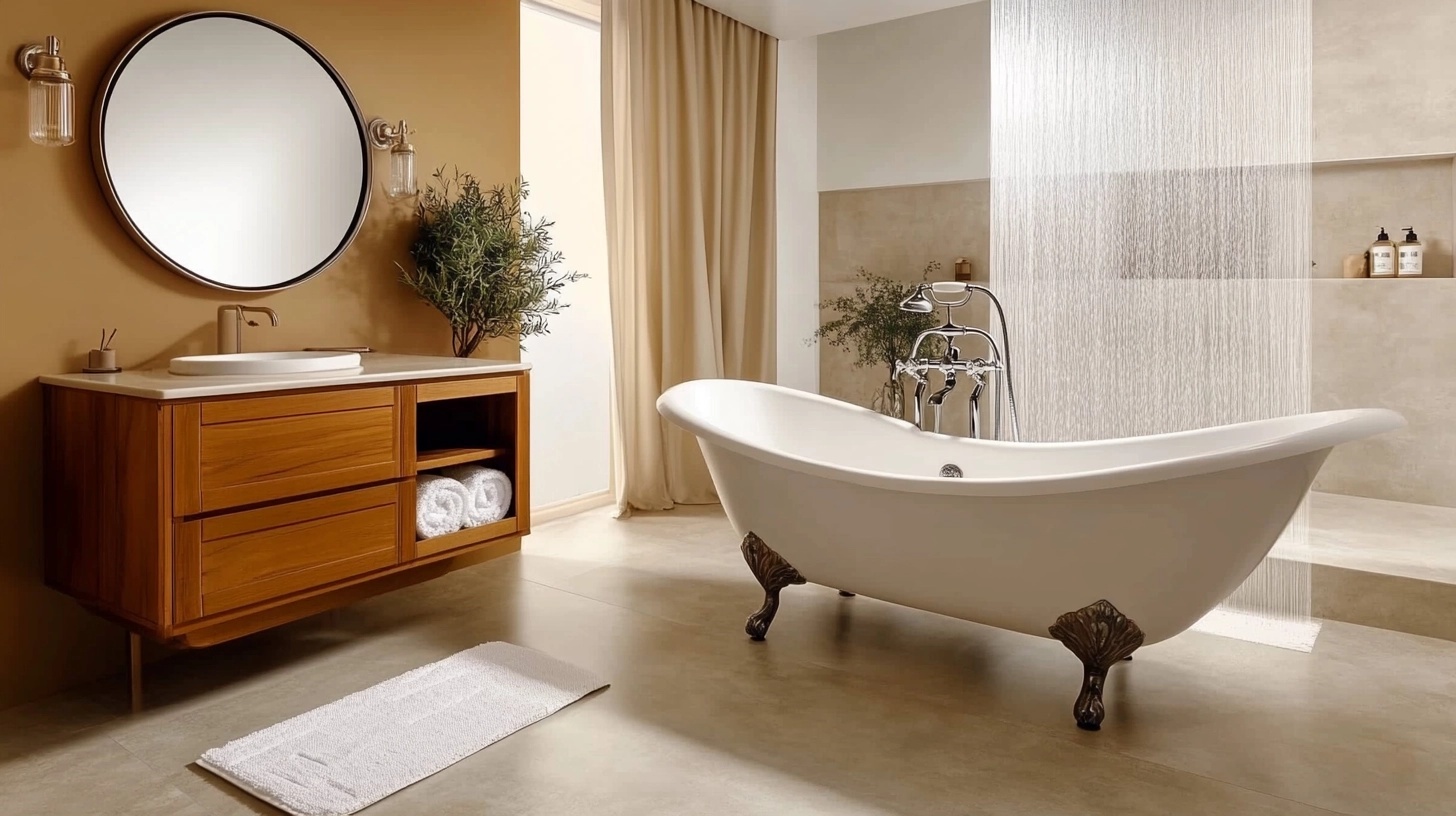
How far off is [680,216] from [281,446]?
252 cm

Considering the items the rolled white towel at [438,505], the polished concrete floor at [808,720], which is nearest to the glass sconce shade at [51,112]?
the rolled white towel at [438,505]

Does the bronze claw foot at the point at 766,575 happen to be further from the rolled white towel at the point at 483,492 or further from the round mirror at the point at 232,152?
the round mirror at the point at 232,152

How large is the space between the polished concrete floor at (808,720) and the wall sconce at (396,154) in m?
1.38

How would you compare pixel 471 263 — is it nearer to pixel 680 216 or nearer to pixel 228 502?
pixel 228 502

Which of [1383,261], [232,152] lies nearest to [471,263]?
[232,152]

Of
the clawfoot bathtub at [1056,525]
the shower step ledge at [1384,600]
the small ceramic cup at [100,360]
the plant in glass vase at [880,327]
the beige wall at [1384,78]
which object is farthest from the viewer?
the plant in glass vase at [880,327]

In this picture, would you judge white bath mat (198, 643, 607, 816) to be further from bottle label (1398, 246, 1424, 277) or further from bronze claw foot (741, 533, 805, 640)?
bottle label (1398, 246, 1424, 277)

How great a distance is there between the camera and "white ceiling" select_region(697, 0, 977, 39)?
412 cm

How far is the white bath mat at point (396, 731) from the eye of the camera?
1875 millimetres

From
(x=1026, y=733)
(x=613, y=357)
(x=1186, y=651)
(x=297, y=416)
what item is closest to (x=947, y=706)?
(x=1026, y=733)

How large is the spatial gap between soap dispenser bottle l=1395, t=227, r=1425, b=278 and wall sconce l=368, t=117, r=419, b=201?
404 cm

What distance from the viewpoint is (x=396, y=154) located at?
2980 millimetres

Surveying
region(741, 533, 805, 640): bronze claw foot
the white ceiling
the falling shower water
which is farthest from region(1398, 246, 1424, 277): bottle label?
region(741, 533, 805, 640): bronze claw foot

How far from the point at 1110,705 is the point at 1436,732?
2.36 feet
